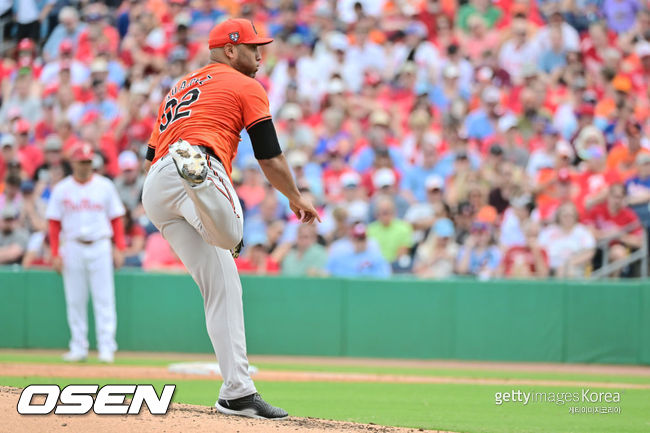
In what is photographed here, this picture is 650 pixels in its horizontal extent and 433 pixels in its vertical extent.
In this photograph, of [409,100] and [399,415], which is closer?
[399,415]

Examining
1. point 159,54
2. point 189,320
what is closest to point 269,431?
point 189,320

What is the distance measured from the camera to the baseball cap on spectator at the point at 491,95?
13.5 m

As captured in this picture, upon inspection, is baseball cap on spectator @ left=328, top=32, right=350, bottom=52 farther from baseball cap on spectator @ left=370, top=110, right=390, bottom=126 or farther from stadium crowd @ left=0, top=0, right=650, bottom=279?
baseball cap on spectator @ left=370, top=110, right=390, bottom=126

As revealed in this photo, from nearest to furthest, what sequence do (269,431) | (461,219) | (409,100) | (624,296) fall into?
(269,431) → (624,296) → (461,219) → (409,100)

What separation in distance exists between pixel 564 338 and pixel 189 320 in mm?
4263

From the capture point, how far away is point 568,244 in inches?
443

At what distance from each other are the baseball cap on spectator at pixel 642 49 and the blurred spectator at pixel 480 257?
430 cm

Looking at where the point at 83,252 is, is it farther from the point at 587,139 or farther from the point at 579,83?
the point at 579,83

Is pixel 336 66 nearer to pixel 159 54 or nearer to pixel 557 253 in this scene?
pixel 159 54

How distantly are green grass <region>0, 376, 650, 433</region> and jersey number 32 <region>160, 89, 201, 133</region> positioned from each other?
6.67 feet

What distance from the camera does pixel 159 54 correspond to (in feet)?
50.2

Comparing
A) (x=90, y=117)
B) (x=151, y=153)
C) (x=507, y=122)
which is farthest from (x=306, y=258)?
(x=151, y=153)

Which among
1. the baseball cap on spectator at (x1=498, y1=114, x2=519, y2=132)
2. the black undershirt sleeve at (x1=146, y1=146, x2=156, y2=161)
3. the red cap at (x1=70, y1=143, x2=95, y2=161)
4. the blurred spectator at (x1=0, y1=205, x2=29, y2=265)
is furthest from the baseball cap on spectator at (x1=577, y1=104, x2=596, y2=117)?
the black undershirt sleeve at (x1=146, y1=146, x2=156, y2=161)

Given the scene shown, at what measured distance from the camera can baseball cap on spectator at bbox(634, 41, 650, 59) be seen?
13874 millimetres
